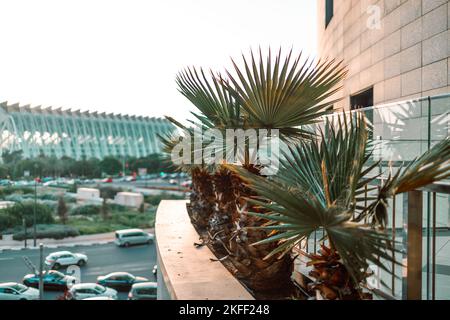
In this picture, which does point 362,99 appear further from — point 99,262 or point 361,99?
point 99,262

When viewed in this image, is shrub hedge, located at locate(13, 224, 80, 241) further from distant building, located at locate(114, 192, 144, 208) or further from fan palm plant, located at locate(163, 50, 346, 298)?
fan palm plant, located at locate(163, 50, 346, 298)

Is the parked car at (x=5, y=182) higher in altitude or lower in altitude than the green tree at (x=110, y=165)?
lower

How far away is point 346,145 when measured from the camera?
2047 millimetres

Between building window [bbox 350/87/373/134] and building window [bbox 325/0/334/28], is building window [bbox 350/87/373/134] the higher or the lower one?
the lower one

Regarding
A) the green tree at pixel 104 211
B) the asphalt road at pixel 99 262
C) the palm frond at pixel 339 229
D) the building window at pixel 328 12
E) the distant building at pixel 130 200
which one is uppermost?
the building window at pixel 328 12

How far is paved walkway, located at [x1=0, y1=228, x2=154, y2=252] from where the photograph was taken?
24109 mm

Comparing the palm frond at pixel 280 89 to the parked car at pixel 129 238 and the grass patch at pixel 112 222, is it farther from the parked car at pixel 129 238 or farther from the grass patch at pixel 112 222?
the grass patch at pixel 112 222

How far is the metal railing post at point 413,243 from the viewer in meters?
1.82

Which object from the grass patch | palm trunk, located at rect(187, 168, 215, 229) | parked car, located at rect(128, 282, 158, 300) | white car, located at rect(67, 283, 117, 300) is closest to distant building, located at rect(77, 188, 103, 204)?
the grass patch

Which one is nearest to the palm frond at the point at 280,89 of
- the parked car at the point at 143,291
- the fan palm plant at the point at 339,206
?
the fan palm plant at the point at 339,206

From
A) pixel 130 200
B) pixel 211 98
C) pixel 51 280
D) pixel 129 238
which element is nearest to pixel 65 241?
pixel 129 238

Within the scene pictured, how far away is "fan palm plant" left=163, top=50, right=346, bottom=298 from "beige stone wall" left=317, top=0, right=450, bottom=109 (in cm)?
404

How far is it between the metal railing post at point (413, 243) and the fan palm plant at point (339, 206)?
116 millimetres

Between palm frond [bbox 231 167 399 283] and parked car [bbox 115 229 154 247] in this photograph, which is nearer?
palm frond [bbox 231 167 399 283]
